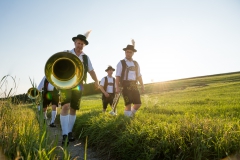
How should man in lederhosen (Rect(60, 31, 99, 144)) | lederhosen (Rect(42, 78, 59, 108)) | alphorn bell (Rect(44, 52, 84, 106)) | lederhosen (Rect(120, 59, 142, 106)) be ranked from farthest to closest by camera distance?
1. lederhosen (Rect(42, 78, 59, 108))
2. lederhosen (Rect(120, 59, 142, 106))
3. man in lederhosen (Rect(60, 31, 99, 144))
4. alphorn bell (Rect(44, 52, 84, 106))

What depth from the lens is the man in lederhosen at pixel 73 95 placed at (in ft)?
17.9

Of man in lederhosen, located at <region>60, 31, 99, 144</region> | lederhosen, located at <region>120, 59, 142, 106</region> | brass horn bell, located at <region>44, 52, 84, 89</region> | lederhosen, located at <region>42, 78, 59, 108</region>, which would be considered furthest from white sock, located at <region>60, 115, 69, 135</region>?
lederhosen, located at <region>42, 78, 59, 108</region>

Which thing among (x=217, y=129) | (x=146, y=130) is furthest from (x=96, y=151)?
(x=217, y=129)

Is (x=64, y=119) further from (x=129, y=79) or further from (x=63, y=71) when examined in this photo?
(x=129, y=79)

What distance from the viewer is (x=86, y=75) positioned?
5957mm

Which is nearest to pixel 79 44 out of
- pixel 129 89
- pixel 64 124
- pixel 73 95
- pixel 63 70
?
pixel 73 95

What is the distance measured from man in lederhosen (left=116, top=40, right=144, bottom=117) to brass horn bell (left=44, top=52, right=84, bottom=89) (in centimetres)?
400

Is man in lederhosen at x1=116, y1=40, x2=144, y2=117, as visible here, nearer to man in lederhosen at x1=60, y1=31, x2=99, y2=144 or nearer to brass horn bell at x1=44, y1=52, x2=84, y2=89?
man in lederhosen at x1=60, y1=31, x2=99, y2=144

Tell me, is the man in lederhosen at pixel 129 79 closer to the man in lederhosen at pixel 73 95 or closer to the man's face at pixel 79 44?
the man in lederhosen at pixel 73 95

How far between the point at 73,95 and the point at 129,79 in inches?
95.8

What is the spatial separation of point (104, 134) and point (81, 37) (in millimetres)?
2695

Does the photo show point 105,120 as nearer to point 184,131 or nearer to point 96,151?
point 96,151

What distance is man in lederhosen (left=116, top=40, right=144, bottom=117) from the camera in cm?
738

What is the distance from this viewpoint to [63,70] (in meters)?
3.53
